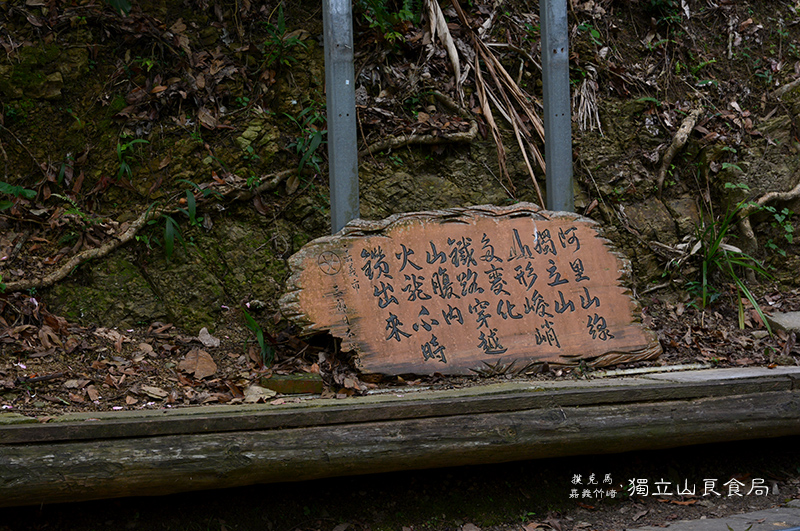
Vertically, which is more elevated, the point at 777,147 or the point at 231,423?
the point at 777,147

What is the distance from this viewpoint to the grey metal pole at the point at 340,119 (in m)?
3.19

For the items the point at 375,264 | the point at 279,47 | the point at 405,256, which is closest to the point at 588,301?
the point at 405,256

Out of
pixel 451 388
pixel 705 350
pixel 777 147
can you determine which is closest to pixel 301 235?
pixel 451 388

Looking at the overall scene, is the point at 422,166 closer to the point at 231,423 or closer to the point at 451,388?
the point at 451,388

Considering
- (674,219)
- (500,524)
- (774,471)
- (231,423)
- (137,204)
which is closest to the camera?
(231,423)

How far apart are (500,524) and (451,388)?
665 millimetres

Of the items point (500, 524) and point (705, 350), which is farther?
point (705, 350)

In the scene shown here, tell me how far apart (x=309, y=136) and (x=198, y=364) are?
1.59 m

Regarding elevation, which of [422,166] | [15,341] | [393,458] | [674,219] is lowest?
[393,458]

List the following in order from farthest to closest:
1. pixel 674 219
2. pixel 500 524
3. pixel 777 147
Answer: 1. pixel 777 147
2. pixel 674 219
3. pixel 500 524

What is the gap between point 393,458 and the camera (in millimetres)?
2342

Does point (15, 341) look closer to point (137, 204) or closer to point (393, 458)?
point (137, 204)

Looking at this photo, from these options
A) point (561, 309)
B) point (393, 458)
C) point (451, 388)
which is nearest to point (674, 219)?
point (561, 309)

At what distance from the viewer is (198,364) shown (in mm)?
3125
